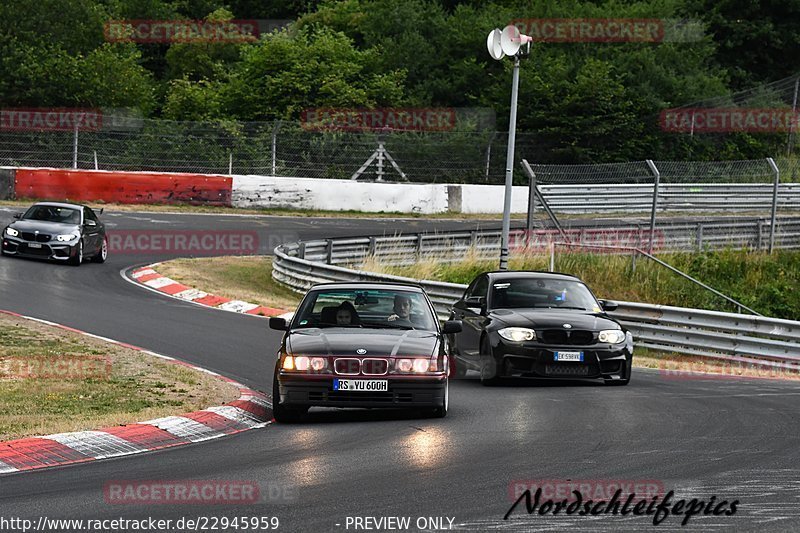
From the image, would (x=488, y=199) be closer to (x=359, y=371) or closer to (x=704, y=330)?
(x=704, y=330)

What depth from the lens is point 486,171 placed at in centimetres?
4312

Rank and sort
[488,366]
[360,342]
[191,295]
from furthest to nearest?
[191,295] < [488,366] < [360,342]

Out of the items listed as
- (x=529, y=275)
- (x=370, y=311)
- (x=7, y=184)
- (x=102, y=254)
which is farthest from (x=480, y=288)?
(x=7, y=184)

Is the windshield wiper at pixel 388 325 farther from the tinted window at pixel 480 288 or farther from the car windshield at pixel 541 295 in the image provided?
the tinted window at pixel 480 288

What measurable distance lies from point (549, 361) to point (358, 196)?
27.6 meters

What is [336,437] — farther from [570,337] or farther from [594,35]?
[594,35]

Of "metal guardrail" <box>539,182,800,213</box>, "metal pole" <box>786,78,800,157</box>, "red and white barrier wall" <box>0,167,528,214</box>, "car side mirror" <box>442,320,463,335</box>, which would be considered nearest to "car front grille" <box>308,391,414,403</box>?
"car side mirror" <box>442,320,463,335</box>

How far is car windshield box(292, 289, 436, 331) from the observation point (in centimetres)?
1278

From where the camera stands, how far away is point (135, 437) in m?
10.6

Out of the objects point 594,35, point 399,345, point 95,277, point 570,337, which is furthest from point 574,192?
point 594,35

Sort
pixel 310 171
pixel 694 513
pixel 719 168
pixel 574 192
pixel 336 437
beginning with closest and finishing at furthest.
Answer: pixel 694 513 < pixel 336 437 < pixel 574 192 < pixel 719 168 < pixel 310 171

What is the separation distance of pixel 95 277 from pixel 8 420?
52.1 feet

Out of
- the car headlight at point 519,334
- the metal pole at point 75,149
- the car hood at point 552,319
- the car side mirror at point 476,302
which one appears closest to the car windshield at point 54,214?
the metal pole at point 75,149

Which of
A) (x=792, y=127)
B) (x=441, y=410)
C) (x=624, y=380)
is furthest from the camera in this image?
(x=792, y=127)
